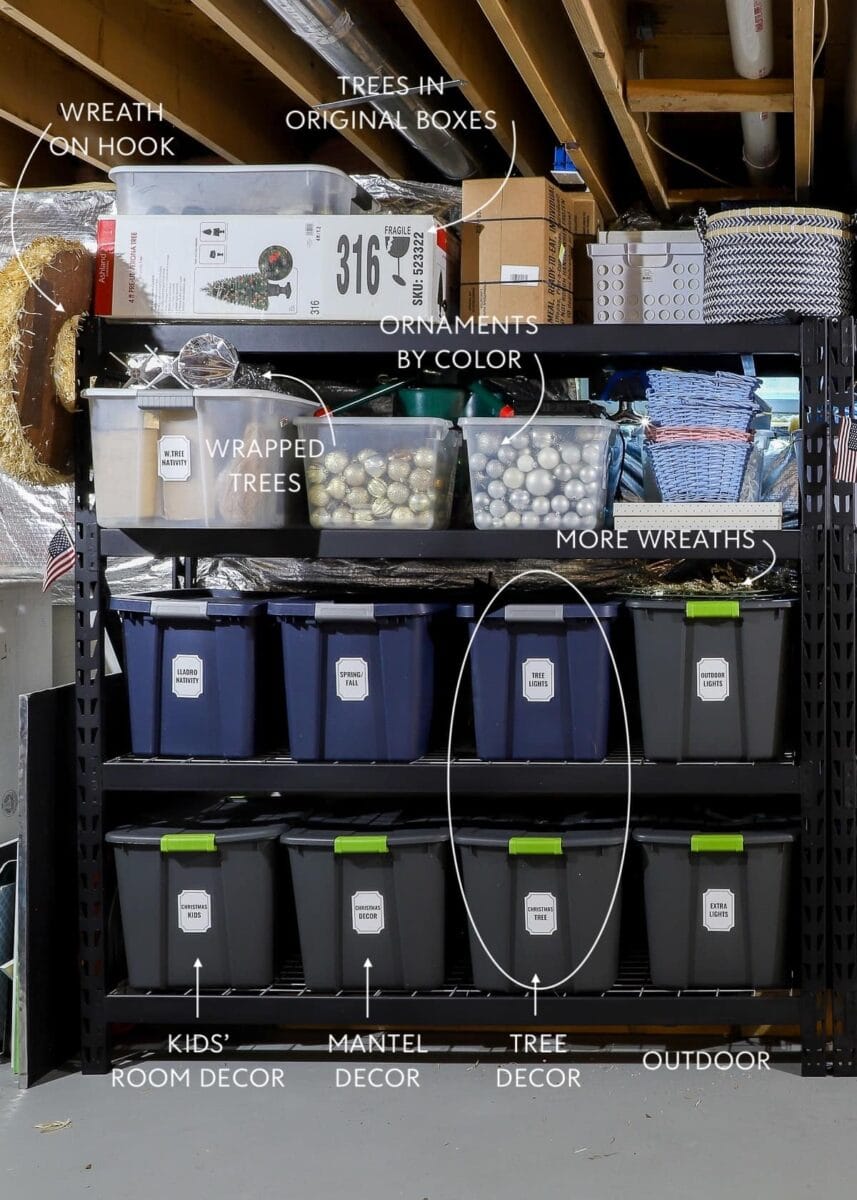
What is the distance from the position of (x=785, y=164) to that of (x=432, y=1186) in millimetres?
2976

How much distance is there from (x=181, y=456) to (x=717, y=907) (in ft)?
5.43

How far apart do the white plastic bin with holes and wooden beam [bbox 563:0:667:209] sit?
21 centimetres

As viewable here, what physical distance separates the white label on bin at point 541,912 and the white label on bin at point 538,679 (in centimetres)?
46

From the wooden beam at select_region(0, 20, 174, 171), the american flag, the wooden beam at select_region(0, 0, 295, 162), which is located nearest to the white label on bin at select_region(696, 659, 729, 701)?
the american flag

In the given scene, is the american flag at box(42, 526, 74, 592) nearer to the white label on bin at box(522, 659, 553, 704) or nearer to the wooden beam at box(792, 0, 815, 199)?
the white label on bin at box(522, 659, 553, 704)

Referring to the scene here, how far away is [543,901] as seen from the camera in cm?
270

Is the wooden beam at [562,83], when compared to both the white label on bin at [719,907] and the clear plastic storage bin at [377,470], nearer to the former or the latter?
the clear plastic storage bin at [377,470]

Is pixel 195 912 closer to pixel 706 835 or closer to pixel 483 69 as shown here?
pixel 706 835

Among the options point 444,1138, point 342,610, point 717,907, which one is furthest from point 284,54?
point 444,1138

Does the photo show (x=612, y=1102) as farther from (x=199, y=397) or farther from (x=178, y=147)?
(x=178, y=147)

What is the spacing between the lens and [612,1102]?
8.37ft

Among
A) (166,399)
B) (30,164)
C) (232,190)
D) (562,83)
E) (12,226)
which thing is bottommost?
(166,399)

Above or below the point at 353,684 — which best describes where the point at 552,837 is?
below

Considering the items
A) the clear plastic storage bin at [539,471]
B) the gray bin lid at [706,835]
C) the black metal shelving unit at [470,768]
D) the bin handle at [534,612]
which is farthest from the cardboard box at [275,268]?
the gray bin lid at [706,835]
